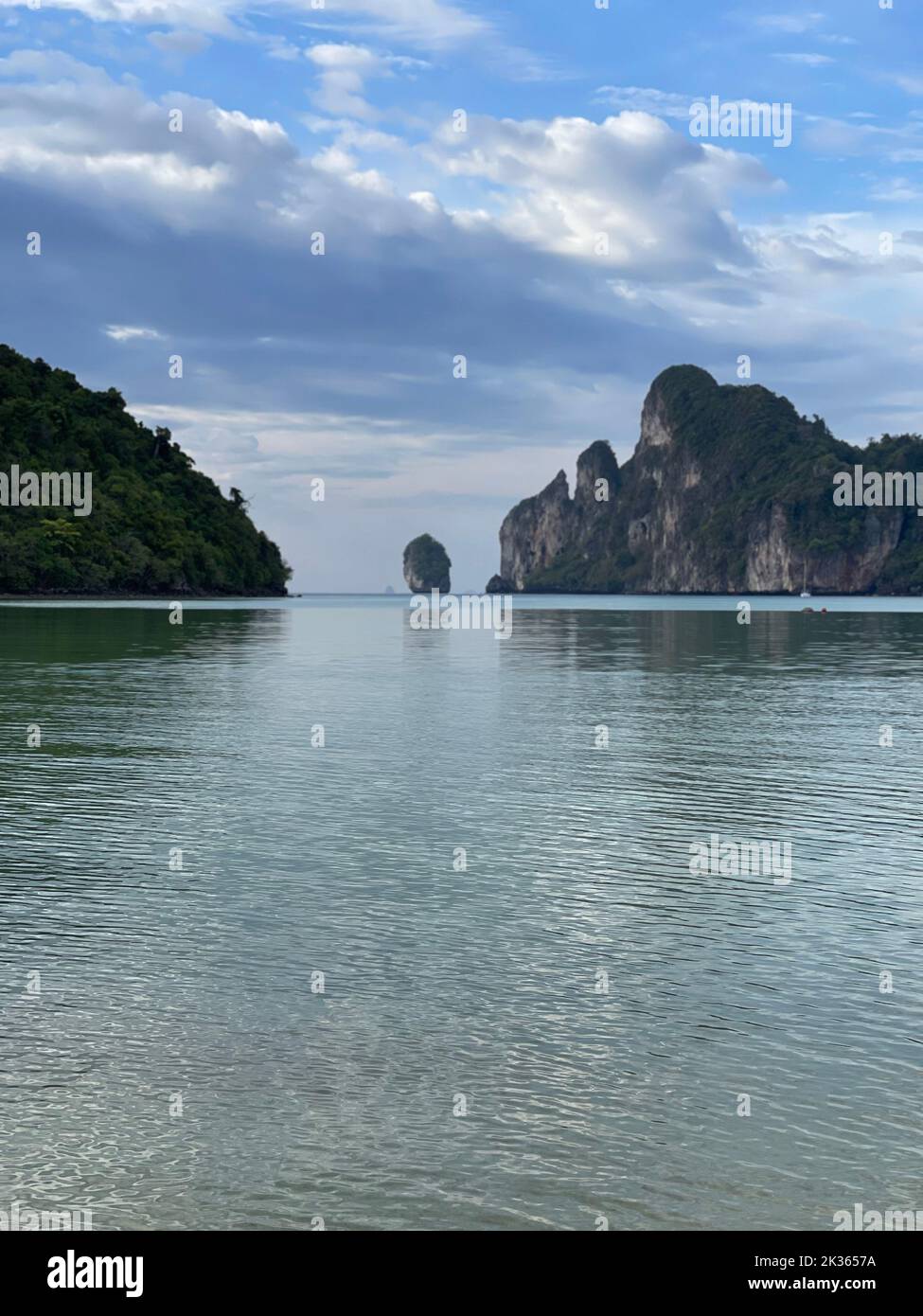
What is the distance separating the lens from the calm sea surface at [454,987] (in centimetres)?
1005

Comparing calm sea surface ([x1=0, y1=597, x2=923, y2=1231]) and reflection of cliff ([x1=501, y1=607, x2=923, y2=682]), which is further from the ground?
reflection of cliff ([x1=501, y1=607, x2=923, y2=682])

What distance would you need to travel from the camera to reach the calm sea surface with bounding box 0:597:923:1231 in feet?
33.0

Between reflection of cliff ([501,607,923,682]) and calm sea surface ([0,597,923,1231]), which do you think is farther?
reflection of cliff ([501,607,923,682])

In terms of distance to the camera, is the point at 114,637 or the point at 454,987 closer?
the point at 454,987

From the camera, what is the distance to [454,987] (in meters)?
14.8

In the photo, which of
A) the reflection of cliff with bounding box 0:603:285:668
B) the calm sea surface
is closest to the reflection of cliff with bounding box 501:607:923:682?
the reflection of cliff with bounding box 0:603:285:668

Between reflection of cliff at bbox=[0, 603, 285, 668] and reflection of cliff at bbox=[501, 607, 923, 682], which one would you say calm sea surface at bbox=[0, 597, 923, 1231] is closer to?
reflection of cliff at bbox=[0, 603, 285, 668]

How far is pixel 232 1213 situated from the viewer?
945 cm

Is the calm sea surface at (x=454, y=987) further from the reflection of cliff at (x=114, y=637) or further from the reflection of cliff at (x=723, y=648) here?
the reflection of cliff at (x=723, y=648)

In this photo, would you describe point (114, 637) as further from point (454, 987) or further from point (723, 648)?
point (454, 987)

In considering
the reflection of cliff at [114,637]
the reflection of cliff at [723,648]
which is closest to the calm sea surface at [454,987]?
the reflection of cliff at [114,637]

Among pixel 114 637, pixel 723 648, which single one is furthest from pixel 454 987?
pixel 114 637
